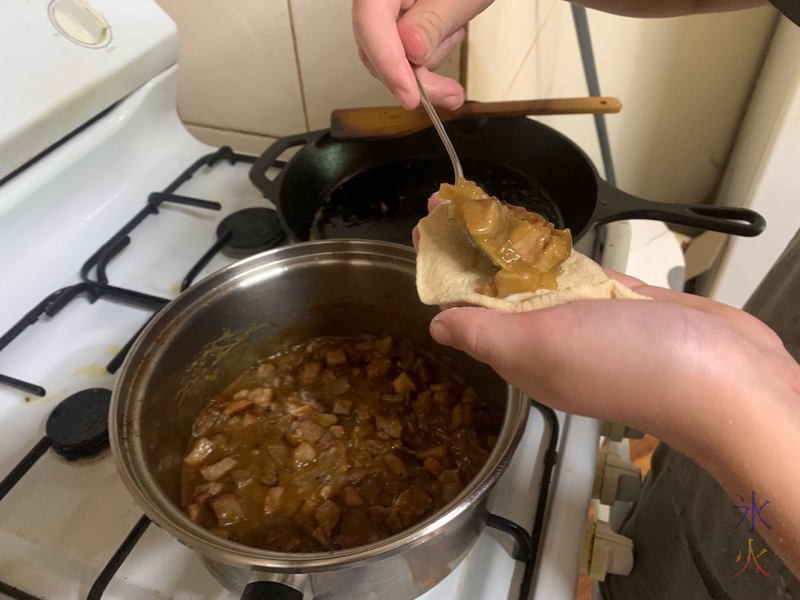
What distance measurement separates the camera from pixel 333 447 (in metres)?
0.76

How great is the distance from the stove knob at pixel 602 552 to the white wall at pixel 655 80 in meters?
0.79

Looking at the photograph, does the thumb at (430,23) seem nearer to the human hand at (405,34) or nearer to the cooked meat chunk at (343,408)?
the human hand at (405,34)

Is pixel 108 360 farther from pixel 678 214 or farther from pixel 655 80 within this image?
pixel 655 80

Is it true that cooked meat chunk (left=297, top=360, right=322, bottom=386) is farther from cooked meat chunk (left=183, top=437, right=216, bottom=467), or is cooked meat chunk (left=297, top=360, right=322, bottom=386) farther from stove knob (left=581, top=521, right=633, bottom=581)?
stove knob (left=581, top=521, right=633, bottom=581)

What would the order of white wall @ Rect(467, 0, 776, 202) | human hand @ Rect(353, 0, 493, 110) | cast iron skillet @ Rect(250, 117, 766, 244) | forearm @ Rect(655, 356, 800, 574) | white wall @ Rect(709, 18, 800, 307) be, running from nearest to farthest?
forearm @ Rect(655, 356, 800, 574) → human hand @ Rect(353, 0, 493, 110) → cast iron skillet @ Rect(250, 117, 766, 244) → white wall @ Rect(709, 18, 800, 307) → white wall @ Rect(467, 0, 776, 202)

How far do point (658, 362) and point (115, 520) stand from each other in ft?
1.90

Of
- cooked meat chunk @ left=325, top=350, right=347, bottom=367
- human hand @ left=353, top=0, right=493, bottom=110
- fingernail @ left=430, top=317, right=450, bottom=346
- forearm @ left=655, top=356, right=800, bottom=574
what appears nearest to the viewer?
forearm @ left=655, top=356, right=800, bottom=574

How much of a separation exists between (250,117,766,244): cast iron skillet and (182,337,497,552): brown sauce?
A: 0.24 meters

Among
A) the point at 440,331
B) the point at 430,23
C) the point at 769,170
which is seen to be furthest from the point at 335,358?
the point at 769,170

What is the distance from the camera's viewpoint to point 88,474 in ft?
2.21

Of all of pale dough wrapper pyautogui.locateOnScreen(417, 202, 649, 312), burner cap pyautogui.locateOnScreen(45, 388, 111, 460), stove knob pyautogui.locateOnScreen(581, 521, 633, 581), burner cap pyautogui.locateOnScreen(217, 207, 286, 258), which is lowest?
stove knob pyautogui.locateOnScreen(581, 521, 633, 581)

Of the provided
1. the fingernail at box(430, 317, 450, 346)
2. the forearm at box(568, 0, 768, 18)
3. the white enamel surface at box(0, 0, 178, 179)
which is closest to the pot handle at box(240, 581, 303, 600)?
the fingernail at box(430, 317, 450, 346)

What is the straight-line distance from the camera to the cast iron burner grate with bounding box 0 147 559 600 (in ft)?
1.98

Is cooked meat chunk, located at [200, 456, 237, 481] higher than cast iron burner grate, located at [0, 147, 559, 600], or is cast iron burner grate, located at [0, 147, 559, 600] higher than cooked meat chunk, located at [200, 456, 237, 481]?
cast iron burner grate, located at [0, 147, 559, 600]
